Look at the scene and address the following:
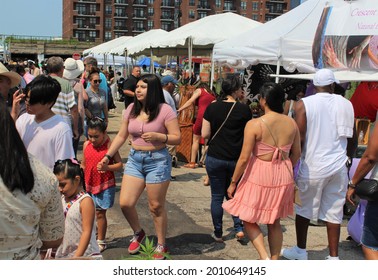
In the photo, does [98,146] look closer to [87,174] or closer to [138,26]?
[87,174]

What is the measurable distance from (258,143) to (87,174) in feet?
5.74

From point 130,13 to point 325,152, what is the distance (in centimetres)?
10770

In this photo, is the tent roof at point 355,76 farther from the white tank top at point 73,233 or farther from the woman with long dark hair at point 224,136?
the white tank top at point 73,233

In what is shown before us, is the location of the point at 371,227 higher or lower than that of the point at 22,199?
lower

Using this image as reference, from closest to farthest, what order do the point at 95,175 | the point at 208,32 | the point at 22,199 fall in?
the point at 22,199
the point at 95,175
the point at 208,32

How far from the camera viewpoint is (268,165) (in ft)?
13.5

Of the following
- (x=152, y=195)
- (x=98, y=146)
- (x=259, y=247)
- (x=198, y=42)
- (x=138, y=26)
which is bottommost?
(x=259, y=247)

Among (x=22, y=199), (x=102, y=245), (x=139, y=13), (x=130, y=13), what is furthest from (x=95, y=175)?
(x=139, y=13)

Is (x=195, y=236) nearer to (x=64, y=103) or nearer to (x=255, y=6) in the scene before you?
(x=64, y=103)

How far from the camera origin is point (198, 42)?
1155 centimetres

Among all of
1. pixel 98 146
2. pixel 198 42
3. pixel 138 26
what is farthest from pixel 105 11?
pixel 98 146

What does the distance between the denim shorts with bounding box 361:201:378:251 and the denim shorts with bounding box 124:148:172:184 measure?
192cm

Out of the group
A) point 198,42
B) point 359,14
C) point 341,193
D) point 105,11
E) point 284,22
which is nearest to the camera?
point 341,193

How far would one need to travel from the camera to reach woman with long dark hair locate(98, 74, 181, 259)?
4469 millimetres
